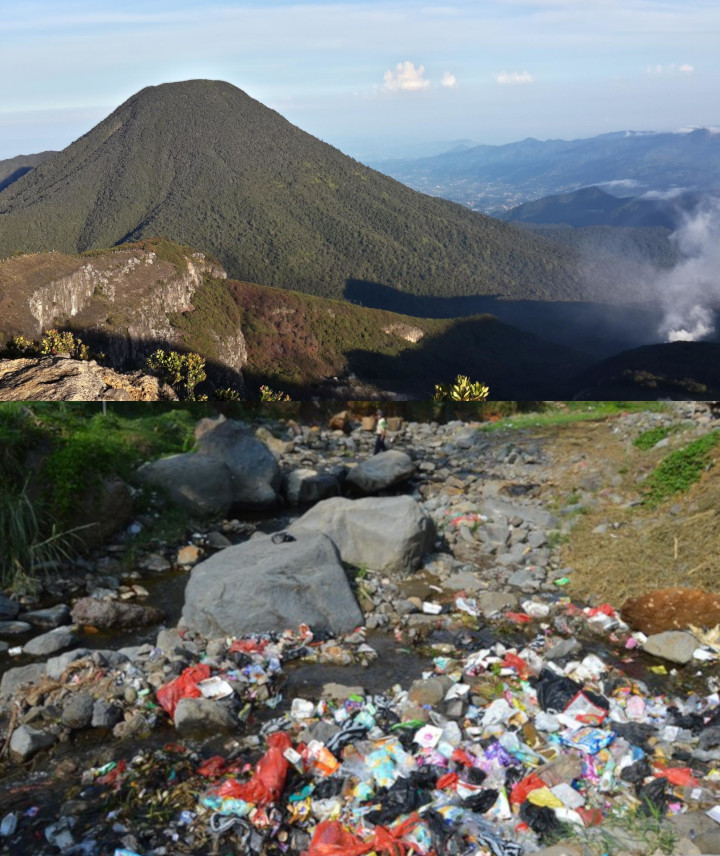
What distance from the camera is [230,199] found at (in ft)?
26.5

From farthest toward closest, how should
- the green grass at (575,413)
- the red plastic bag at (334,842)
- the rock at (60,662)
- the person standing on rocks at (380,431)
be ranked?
the person standing on rocks at (380,431)
the green grass at (575,413)
the rock at (60,662)
the red plastic bag at (334,842)

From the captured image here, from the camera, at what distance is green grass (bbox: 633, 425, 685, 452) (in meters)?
3.71

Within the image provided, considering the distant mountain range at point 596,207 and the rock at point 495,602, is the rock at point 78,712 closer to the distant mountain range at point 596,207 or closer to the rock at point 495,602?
the rock at point 495,602

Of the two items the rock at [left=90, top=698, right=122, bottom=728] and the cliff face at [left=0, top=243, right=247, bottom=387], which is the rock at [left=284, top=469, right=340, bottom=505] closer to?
the cliff face at [left=0, top=243, right=247, bottom=387]

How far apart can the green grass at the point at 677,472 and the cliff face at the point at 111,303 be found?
226 cm

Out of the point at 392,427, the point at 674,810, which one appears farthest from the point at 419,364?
the point at 674,810

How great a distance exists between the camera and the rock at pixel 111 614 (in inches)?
157

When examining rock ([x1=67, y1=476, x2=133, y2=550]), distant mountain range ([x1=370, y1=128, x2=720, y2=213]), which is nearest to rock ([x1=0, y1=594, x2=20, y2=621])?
rock ([x1=67, y1=476, x2=133, y2=550])

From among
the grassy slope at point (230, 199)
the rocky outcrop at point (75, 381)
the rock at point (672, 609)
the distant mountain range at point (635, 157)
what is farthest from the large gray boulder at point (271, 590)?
the distant mountain range at point (635, 157)

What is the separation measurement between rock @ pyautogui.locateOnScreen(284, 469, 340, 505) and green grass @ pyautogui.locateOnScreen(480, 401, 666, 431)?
94 centimetres

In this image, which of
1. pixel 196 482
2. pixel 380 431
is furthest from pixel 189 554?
pixel 380 431

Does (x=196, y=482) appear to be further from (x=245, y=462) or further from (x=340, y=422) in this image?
(x=340, y=422)

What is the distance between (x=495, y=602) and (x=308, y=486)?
120 cm

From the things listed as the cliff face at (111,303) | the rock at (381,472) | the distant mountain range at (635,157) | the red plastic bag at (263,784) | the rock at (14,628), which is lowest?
the red plastic bag at (263,784)
